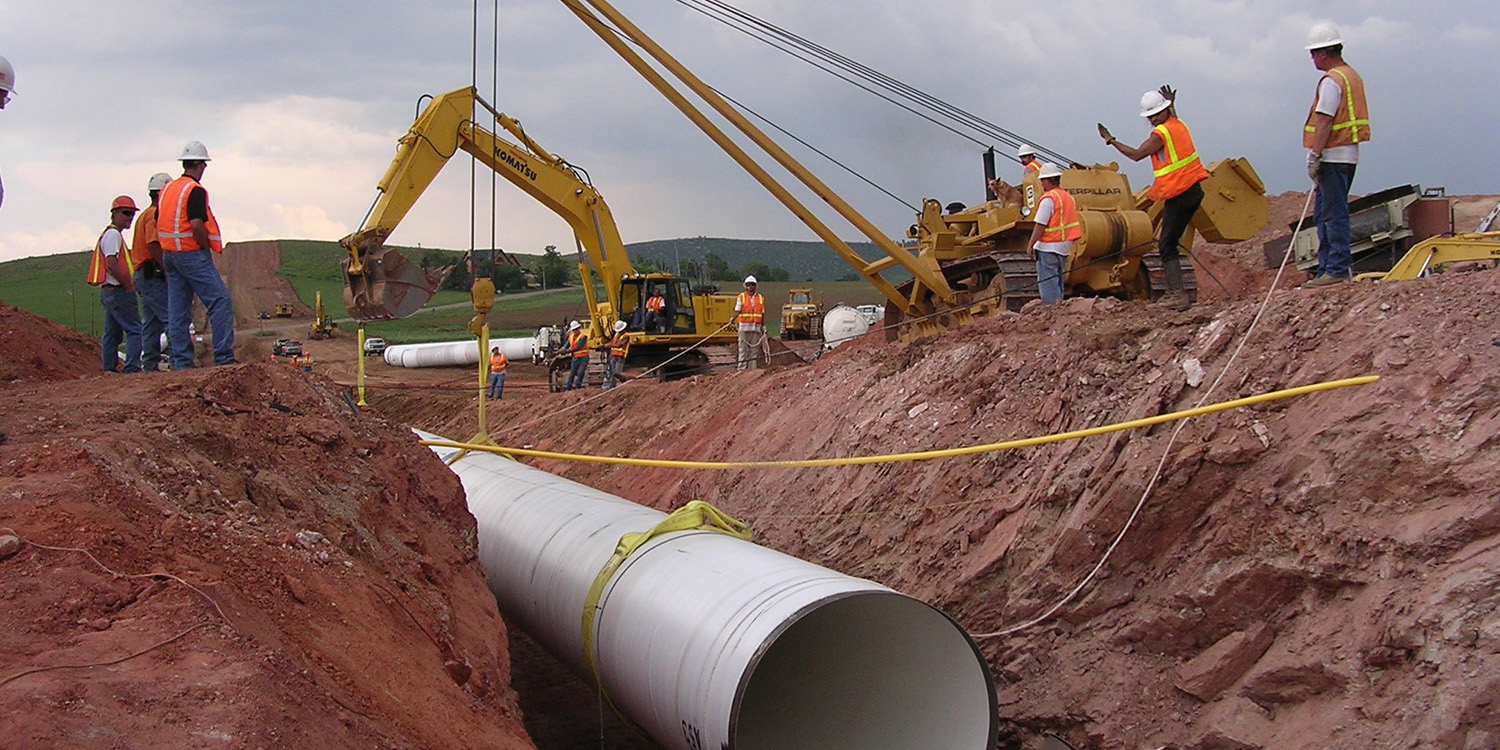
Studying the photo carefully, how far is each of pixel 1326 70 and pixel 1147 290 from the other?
5.49 meters

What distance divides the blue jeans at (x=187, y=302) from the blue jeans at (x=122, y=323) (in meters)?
1.35

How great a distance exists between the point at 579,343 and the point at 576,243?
3.52 m

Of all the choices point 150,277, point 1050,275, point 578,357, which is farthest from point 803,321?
point 150,277

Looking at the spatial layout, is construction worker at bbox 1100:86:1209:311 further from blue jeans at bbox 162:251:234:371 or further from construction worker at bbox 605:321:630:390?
construction worker at bbox 605:321:630:390

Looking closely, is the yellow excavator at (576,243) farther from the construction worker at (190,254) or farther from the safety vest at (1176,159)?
the safety vest at (1176,159)

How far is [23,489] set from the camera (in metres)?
3.82

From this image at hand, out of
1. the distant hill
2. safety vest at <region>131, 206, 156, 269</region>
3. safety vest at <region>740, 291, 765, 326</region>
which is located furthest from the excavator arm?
the distant hill

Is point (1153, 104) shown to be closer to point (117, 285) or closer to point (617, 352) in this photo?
point (117, 285)

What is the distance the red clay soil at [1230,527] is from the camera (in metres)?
4.78

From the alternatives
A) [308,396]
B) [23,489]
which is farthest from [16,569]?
[308,396]

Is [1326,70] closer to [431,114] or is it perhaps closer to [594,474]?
[594,474]

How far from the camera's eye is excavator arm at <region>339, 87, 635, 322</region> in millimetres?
11547

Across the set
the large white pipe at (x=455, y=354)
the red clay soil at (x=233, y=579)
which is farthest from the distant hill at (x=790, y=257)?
the red clay soil at (x=233, y=579)

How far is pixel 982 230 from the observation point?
551 inches
